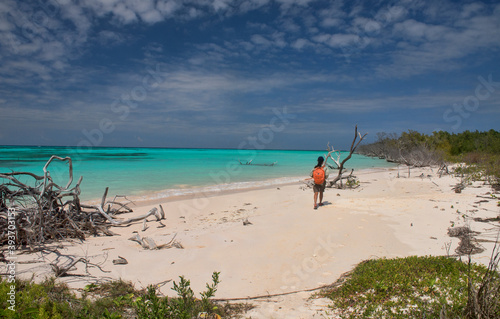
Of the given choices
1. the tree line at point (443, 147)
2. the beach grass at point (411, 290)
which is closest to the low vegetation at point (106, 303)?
the beach grass at point (411, 290)

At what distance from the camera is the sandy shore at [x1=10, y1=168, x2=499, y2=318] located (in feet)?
14.2

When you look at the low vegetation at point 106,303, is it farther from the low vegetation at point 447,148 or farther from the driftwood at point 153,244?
the low vegetation at point 447,148

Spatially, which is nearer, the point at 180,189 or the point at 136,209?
the point at 136,209

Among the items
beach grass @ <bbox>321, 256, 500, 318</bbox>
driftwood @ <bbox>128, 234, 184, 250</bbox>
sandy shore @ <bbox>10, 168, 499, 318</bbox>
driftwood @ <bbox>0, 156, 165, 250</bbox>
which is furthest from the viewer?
driftwood @ <bbox>128, 234, 184, 250</bbox>

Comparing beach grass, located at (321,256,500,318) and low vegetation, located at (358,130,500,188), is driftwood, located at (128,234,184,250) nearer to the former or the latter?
beach grass, located at (321,256,500,318)

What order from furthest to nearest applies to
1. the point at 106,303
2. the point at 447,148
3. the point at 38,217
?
the point at 447,148 < the point at 38,217 < the point at 106,303

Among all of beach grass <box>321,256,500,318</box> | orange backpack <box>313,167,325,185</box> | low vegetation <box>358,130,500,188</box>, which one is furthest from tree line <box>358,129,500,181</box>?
beach grass <box>321,256,500,318</box>

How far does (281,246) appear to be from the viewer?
603 centimetres

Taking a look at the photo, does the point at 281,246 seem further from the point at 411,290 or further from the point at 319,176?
the point at 319,176

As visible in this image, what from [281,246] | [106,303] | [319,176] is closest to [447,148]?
[319,176]

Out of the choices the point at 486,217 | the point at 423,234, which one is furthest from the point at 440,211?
the point at 423,234

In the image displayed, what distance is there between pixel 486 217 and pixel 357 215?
3163 mm

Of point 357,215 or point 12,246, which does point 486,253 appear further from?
point 12,246

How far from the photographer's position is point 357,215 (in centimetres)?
810
